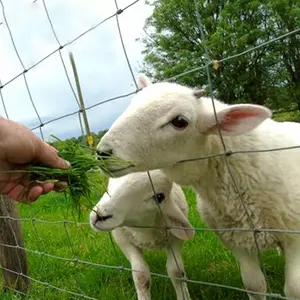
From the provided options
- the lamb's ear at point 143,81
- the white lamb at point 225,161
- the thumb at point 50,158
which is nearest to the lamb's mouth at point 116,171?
the white lamb at point 225,161

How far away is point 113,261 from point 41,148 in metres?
2.20

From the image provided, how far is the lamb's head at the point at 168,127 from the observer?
2.55 meters

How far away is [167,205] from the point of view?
340 centimetres

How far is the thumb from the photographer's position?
2.33 m

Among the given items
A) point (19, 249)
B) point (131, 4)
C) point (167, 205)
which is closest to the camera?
point (131, 4)

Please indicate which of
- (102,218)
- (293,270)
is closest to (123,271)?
(102,218)

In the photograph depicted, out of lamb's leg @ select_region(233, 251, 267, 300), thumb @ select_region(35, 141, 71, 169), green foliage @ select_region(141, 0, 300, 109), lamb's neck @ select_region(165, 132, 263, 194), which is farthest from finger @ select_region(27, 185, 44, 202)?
green foliage @ select_region(141, 0, 300, 109)

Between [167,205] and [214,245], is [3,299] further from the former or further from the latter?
[214,245]

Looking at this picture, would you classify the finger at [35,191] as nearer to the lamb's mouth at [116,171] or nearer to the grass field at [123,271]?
the lamb's mouth at [116,171]

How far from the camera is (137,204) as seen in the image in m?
3.32

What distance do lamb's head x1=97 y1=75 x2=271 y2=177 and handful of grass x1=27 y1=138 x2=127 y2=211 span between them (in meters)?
0.09

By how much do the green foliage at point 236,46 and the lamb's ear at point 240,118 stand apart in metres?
11.8

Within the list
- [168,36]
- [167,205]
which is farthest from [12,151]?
[168,36]

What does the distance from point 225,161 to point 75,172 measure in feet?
2.44
